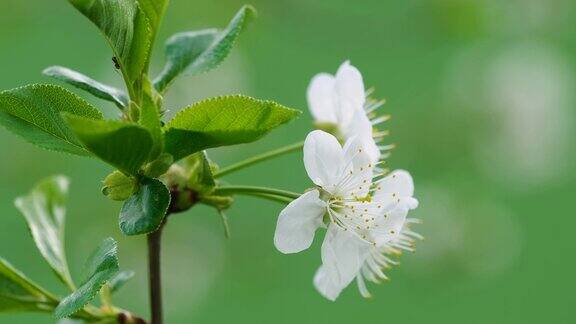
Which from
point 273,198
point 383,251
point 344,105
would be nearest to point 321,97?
point 344,105

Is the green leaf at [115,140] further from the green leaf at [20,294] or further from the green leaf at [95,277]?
the green leaf at [20,294]

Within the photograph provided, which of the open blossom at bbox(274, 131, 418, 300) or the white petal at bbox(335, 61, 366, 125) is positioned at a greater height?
the white petal at bbox(335, 61, 366, 125)

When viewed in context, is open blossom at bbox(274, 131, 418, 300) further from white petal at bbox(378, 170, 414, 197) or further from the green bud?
the green bud

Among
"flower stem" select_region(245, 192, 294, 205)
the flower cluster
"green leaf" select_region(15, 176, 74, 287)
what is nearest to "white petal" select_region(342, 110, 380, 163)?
the flower cluster

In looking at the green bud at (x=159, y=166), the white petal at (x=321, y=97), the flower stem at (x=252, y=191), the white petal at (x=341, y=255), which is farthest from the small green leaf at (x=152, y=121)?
the white petal at (x=321, y=97)

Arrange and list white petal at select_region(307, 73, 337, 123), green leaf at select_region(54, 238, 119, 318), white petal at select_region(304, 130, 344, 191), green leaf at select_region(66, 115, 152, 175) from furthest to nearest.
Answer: white petal at select_region(307, 73, 337, 123)
white petal at select_region(304, 130, 344, 191)
green leaf at select_region(54, 238, 119, 318)
green leaf at select_region(66, 115, 152, 175)

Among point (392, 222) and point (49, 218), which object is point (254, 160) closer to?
point (392, 222)
